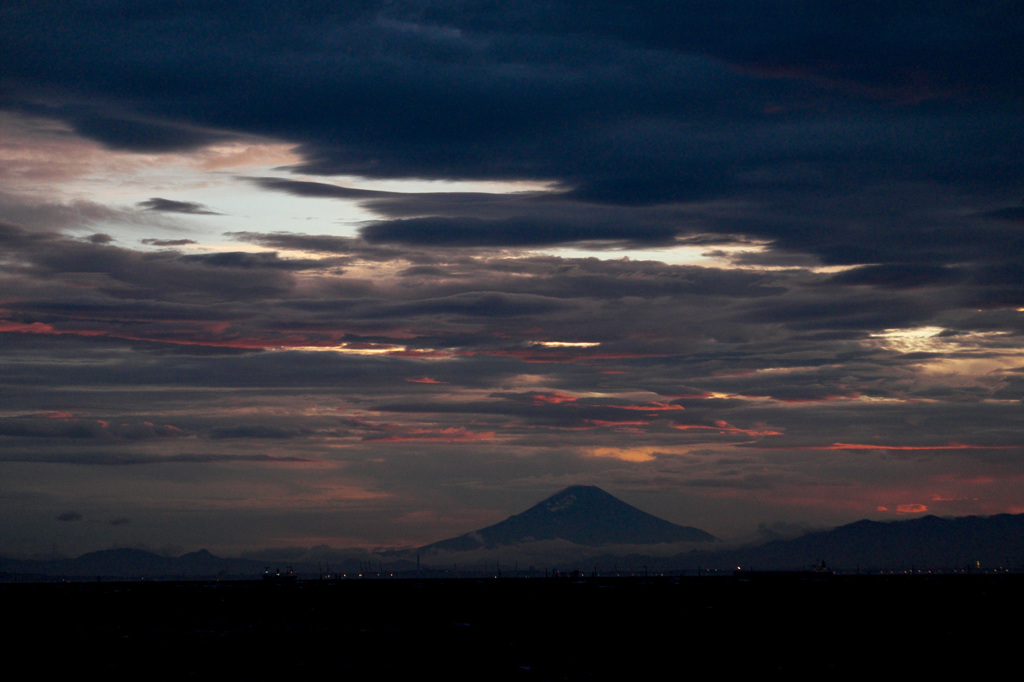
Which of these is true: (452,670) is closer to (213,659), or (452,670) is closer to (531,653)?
(531,653)

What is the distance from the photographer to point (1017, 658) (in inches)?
5679

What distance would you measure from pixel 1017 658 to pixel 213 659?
362 feet

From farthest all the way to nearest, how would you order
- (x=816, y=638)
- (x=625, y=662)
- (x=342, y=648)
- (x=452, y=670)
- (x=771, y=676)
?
(x=816, y=638) < (x=342, y=648) < (x=625, y=662) < (x=452, y=670) < (x=771, y=676)

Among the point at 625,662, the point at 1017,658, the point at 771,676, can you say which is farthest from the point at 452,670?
the point at 1017,658

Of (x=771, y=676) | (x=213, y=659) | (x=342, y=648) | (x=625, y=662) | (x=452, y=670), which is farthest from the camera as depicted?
(x=342, y=648)

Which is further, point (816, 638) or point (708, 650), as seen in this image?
point (816, 638)

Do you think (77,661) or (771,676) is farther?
(77,661)

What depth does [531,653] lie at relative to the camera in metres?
162

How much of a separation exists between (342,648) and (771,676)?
7574 centimetres

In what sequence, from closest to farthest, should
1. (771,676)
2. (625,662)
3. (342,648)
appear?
(771,676)
(625,662)
(342,648)

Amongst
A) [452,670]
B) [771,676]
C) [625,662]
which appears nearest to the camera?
[771,676]

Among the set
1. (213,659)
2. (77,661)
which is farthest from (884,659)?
(77,661)

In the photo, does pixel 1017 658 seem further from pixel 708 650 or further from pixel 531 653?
pixel 531 653

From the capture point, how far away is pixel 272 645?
183 metres
